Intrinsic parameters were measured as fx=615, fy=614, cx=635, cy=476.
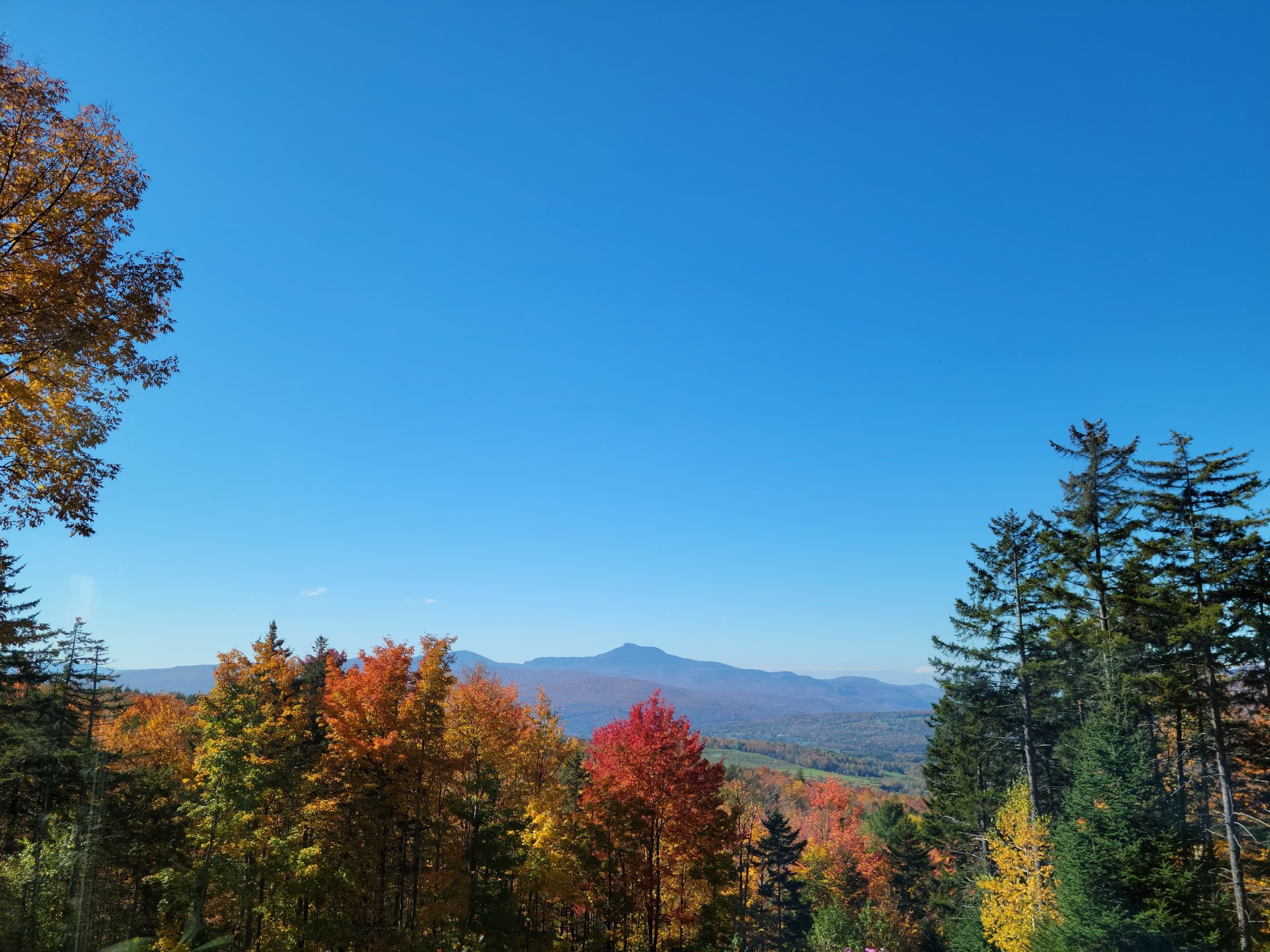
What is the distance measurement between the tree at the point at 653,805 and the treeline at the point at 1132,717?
40.4ft

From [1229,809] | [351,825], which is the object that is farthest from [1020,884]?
[351,825]

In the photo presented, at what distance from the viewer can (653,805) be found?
26.0 meters

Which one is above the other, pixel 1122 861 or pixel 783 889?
pixel 1122 861

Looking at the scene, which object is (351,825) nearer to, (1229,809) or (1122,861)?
(1122,861)

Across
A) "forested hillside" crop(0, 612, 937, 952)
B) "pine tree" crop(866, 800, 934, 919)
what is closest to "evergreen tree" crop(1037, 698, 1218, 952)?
"forested hillside" crop(0, 612, 937, 952)

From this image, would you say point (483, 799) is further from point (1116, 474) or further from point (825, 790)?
point (825, 790)

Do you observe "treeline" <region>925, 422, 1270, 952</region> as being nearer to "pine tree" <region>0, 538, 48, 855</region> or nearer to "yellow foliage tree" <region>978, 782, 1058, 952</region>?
"yellow foliage tree" <region>978, 782, 1058, 952</region>

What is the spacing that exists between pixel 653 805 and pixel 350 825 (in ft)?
38.7

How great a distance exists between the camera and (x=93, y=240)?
27.9ft

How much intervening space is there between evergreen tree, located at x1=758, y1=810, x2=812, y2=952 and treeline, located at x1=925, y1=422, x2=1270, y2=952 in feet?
61.4

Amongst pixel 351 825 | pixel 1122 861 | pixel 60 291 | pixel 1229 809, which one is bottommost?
pixel 1122 861

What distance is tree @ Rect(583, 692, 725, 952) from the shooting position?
24.7 meters

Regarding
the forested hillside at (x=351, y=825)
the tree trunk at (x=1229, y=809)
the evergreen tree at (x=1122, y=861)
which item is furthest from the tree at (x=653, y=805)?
the tree trunk at (x=1229, y=809)

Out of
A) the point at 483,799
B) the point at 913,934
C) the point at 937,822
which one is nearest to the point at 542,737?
the point at 483,799
